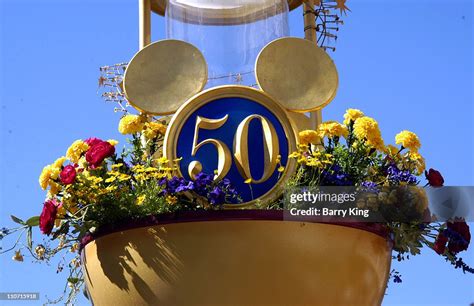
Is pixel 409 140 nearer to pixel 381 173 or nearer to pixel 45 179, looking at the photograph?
pixel 381 173

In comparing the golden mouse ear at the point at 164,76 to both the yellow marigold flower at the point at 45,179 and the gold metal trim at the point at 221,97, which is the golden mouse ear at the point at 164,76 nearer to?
the gold metal trim at the point at 221,97

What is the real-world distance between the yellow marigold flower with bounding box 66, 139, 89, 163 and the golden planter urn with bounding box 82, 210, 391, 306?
1.04m

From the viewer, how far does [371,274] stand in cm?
902

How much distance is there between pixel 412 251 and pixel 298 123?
65.4 inches

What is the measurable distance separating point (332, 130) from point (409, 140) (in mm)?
682

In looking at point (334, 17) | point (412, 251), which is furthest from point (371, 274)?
point (334, 17)

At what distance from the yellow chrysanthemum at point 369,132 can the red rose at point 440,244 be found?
91 centimetres

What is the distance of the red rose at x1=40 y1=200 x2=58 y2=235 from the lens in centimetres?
909

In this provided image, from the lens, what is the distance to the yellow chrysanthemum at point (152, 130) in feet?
32.2

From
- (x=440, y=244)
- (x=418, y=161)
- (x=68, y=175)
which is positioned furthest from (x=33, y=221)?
(x=440, y=244)

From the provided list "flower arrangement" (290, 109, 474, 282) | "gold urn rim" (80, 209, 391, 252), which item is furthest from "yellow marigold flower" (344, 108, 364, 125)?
"gold urn rim" (80, 209, 391, 252)

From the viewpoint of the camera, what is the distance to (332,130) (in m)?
9.36

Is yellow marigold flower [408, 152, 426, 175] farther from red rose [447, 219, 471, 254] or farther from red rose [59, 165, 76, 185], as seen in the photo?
red rose [59, 165, 76, 185]

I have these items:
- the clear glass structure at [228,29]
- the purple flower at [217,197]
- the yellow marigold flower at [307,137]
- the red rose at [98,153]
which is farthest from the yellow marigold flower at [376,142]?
the red rose at [98,153]
